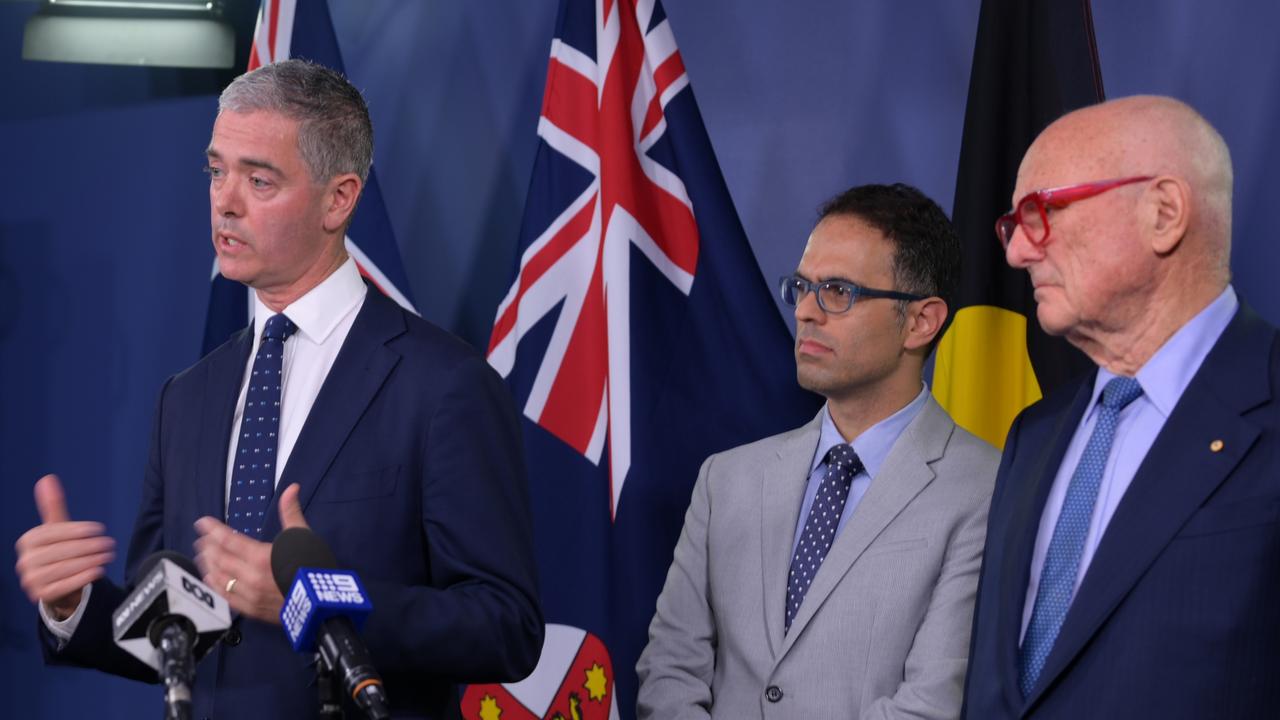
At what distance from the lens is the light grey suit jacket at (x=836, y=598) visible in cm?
267

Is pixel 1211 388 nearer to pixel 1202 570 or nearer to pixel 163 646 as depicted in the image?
pixel 1202 570

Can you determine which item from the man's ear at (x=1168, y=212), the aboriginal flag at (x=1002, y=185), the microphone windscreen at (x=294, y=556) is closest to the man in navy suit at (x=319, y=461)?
the microphone windscreen at (x=294, y=556)

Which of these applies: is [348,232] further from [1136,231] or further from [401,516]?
[1136,231]

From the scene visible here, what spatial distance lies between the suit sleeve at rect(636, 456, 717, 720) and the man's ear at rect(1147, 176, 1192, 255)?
1.27 meters

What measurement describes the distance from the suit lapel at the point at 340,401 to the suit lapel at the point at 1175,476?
108cm

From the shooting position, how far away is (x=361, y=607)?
154 cm

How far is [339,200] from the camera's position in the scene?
2.40 metres

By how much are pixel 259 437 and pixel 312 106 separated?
56 centimetres

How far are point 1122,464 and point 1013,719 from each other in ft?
1.31

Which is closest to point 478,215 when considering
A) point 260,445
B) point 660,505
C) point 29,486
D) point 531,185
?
point 531,185

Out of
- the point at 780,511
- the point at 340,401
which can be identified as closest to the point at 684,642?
the point at 780,511

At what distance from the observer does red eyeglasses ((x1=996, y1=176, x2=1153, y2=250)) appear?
2094 mm

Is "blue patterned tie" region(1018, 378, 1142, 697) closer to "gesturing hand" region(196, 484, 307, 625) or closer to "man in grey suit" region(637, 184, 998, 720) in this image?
"man in grey suit" region(637, 184, 998, 720)

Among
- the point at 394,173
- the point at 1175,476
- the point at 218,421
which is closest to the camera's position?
the point at 1175,476
